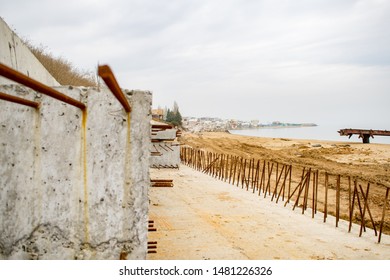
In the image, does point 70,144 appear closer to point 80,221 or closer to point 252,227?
point 80,221

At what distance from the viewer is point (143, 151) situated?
10.8 feet

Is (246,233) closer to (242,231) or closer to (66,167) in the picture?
(242,231)

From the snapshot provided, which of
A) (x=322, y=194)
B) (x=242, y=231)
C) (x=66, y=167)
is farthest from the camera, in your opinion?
(x=322, y=194)

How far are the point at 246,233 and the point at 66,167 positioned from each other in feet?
15.3

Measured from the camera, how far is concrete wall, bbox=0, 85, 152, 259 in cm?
318

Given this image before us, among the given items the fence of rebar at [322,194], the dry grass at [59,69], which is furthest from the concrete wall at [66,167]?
the dry grass at [59,69]

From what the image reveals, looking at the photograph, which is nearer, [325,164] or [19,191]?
[19,191]

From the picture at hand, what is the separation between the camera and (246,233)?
686cm

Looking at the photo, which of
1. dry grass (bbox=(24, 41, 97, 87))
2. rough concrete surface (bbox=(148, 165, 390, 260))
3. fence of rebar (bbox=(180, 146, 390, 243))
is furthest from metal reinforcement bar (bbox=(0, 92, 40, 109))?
dry grass (bbox=(24, 41, 97, 87))

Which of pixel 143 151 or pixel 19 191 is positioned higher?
pixel 143 151

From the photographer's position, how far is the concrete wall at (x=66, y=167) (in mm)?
3180

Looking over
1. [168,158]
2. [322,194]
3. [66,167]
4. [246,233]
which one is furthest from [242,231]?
[168,158]

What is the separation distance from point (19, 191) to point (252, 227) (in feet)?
17.6
